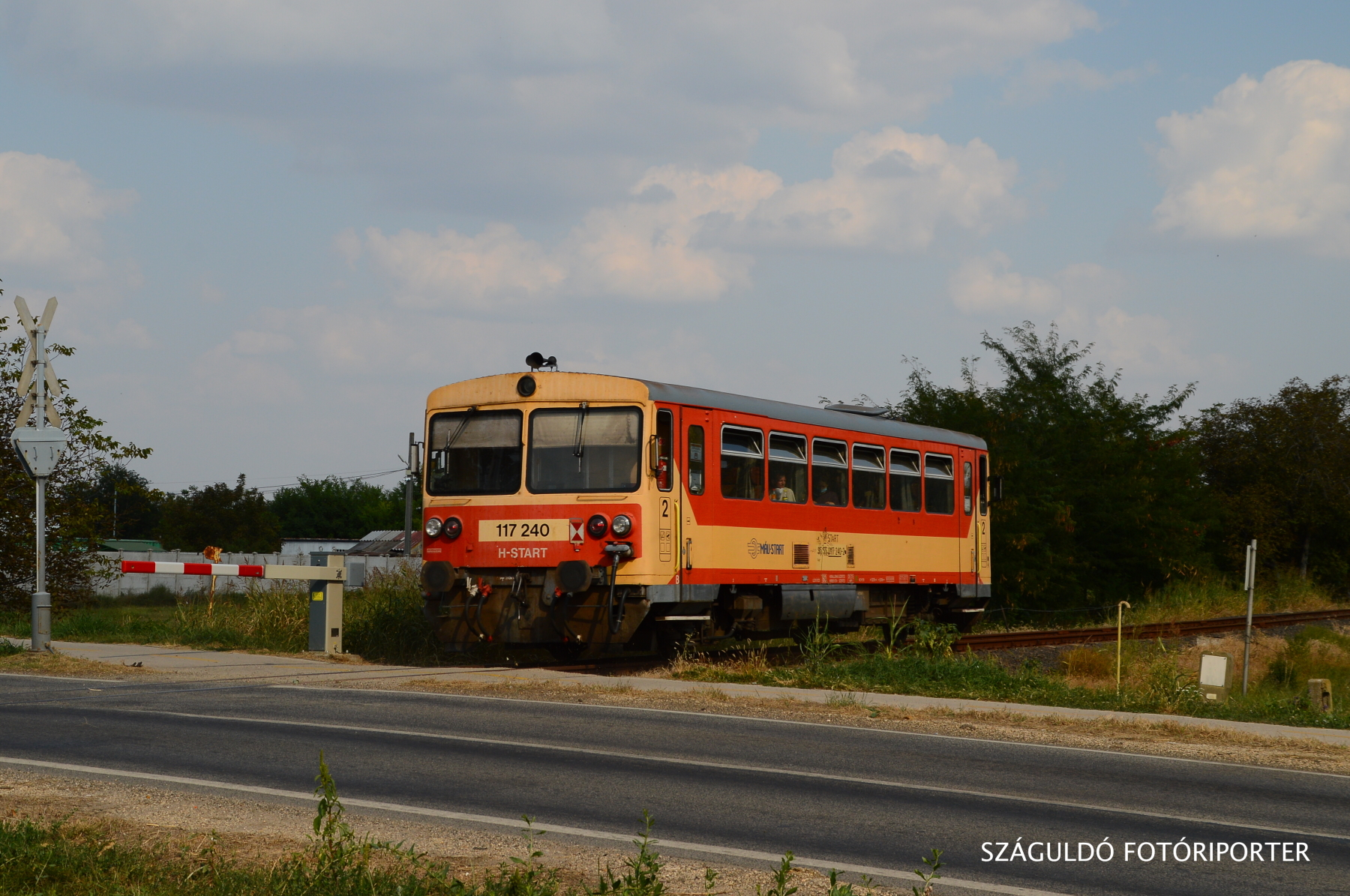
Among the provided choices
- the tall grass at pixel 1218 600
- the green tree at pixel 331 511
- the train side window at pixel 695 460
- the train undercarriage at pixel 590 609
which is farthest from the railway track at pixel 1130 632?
the green tree at pixel 331 511

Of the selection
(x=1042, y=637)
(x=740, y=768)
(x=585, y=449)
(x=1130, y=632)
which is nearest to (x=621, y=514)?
(x=585, y=449)

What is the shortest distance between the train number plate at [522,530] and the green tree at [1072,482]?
15.9 metres

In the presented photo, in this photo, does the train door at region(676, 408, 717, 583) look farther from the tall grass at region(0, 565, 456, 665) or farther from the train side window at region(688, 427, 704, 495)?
the tall grass at region(0, 565, 456, 665)

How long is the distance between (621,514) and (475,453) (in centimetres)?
221

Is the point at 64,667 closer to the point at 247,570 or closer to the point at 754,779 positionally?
the point at 247,570

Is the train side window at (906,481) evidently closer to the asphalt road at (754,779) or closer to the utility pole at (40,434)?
the asphalt road at (754,779)

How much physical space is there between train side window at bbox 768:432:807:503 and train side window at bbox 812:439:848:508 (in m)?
0.25

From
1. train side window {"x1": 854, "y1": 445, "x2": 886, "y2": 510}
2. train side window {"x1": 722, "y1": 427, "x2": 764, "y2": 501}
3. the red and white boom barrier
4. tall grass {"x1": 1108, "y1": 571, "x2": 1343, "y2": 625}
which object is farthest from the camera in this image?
tall grass {"x1": 1108, "y1": 571, "x2": 1343, "y2": 625}

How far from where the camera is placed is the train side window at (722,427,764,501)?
16766 mm

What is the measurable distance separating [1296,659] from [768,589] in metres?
13.5

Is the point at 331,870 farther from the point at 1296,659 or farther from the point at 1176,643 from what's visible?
the point at 1296,659

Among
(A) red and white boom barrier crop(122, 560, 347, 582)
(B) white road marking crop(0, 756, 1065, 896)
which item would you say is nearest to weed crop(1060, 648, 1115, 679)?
(A) red and white boom barrier crop(122, 560, 347, 582)

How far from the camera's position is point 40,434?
17812mm

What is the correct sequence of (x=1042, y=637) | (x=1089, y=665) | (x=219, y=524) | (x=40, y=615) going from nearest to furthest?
1. (x=40, y=615)
2. (x=1089, y=665)
3. (x=1042, y=637)
4. (x=219, y=524)
